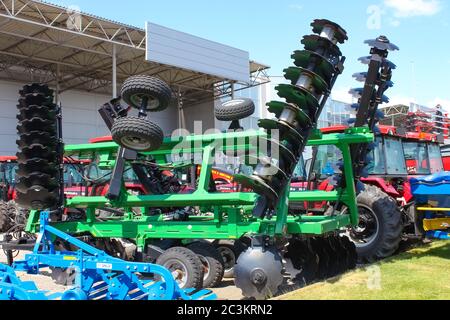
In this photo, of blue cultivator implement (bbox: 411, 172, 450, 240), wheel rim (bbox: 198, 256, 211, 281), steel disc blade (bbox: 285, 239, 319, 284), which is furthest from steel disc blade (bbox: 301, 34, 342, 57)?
blue cultivator implement (bbox: 411, 172, 450, 240)

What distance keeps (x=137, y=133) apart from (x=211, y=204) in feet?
4.06

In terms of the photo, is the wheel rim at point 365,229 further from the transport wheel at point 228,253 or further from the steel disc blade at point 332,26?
the steel disc blade at point 332,26

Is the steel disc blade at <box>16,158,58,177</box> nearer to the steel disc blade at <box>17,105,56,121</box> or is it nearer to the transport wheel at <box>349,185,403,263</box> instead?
the steel disc blade at <box>17,105,56,121</box>

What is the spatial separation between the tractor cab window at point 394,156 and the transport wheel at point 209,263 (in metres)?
4.11

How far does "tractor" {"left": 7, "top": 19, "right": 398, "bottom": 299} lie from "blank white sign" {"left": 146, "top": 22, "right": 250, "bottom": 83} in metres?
14.2

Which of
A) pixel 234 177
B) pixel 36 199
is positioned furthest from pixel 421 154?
pixel 36 199

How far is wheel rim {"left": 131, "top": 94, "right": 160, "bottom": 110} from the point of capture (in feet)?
17.9

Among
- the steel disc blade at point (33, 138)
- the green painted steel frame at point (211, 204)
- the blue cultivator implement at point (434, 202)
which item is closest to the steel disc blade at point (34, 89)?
the steel disc blade at point (33, 138)

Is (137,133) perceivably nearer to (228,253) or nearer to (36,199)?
(36,199)

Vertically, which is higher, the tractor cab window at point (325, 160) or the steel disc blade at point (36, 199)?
the tractor cab window at point (325, 160)

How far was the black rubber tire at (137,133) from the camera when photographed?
505cm
